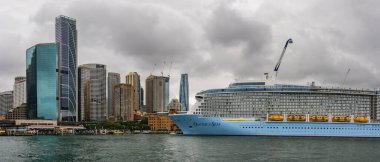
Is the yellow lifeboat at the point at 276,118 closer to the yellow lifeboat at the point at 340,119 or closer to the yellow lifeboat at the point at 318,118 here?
the yellow lifeboat at the point at 318,118

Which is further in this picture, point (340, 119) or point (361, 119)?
point (361, 119)

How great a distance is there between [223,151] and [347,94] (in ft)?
187

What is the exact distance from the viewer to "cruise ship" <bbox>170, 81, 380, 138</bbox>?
326 feet

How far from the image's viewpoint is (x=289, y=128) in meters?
99.1

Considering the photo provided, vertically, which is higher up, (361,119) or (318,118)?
(318,118)

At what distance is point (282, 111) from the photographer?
105438 mm

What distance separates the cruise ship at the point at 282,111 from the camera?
9925cm

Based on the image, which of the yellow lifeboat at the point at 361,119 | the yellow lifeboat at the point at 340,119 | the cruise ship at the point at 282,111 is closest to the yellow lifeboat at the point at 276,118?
the cruise ship at the point at 282,111

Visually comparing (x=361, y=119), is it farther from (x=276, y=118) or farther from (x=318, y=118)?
(x=276, y=118)

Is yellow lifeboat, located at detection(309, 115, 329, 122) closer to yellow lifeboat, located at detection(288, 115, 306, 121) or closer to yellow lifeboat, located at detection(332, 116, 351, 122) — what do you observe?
yellow lifeboat, located at detection(288, 115, 306, 121)

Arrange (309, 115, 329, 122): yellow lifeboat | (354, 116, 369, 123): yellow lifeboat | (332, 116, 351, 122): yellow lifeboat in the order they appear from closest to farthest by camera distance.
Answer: (309, 115, 329, 122): yellow lifeboat
(332, 116, 351, 122): yellow lifeboat
(354, 116, 369, 123): yellow lifeboat

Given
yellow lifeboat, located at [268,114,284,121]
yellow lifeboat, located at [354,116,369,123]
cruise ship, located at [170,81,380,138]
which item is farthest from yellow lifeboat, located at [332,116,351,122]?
yellow lifeboat, located at [268,114,284,121]

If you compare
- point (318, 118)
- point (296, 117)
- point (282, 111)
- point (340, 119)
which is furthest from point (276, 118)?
point (340, 119)

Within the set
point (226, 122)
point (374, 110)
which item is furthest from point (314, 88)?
point (226, 122)
